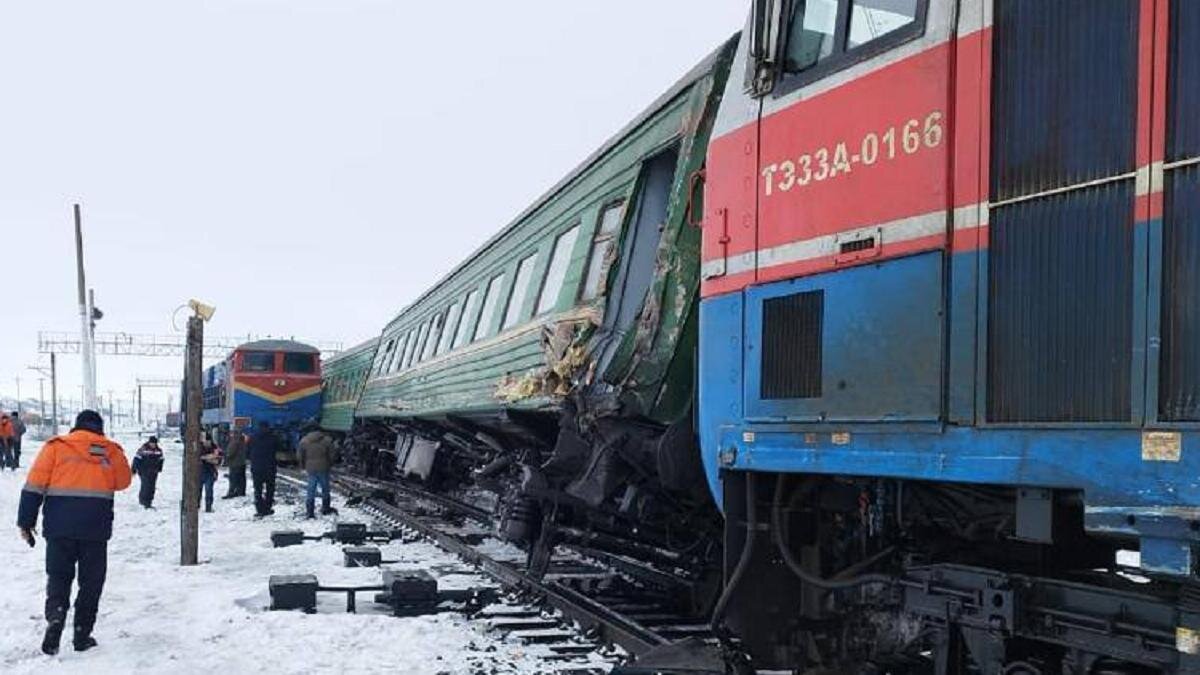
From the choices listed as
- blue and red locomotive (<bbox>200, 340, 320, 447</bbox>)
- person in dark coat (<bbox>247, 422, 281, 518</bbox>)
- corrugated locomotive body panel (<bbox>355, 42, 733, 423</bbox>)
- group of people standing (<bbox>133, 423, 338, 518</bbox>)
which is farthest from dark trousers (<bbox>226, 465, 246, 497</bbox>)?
corrugated locomotive body panel (<bbox>355, 42, 733, 423</bbox>)

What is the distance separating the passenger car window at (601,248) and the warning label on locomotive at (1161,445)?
4.65m

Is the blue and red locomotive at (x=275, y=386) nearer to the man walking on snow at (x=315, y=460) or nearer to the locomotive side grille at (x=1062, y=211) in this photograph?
the man walking on snow at (x=315, y=460)

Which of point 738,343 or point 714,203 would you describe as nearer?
point 738,343

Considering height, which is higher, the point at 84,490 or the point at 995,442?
the point at 995,442

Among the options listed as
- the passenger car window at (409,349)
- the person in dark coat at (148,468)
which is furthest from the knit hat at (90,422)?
the person in dark coat at (148,468)

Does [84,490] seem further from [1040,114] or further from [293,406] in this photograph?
[293,406]

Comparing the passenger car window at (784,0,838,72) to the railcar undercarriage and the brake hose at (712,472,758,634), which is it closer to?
the brake hose at (712,472,758,634)

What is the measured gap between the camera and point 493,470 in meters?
10.4

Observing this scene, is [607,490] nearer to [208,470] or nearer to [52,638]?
[52,638]

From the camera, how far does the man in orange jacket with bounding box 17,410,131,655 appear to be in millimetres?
7004

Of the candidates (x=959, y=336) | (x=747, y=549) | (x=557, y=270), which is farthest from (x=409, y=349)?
(x=959, y=336)

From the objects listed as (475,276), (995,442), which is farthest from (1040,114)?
(475,276)

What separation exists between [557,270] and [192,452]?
16.1 feet

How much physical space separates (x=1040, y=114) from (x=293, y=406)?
27.6m
